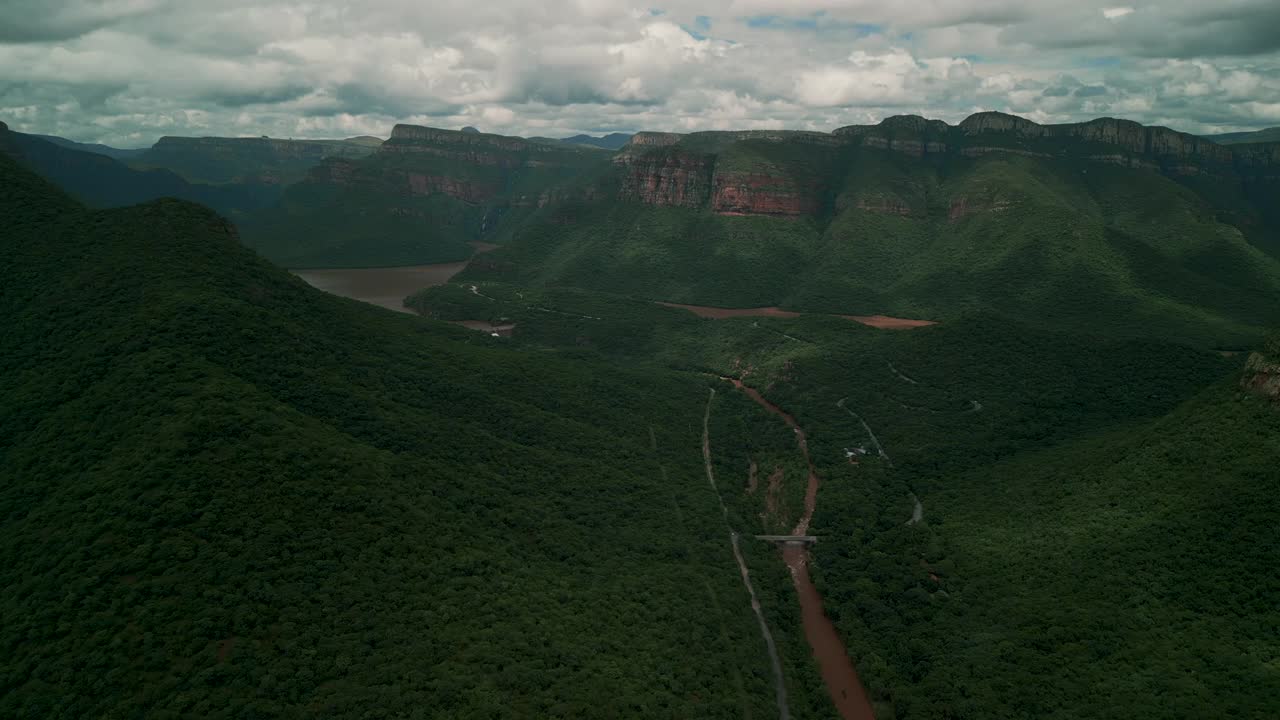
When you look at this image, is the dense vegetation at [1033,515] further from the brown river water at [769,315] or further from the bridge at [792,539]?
the brown river water at [769,315]

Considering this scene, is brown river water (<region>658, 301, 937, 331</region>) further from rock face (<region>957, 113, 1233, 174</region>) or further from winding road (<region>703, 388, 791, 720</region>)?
rock face (<region>957, 113, 1233, 174</region>)

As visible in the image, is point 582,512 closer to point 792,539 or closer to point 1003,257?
point 792,539

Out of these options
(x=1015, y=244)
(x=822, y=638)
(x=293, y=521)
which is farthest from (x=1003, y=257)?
(x=293, y=521)

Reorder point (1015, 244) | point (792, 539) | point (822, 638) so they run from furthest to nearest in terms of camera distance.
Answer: point (1015, 244), point (792, 539), point (822, 638)

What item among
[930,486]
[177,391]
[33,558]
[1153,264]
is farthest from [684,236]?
[33,558]

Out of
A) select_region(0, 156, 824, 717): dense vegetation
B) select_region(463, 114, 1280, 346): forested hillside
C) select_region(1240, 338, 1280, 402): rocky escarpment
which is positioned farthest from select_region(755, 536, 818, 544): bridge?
select_region(463, 114, 1280, 346): forested hillside
